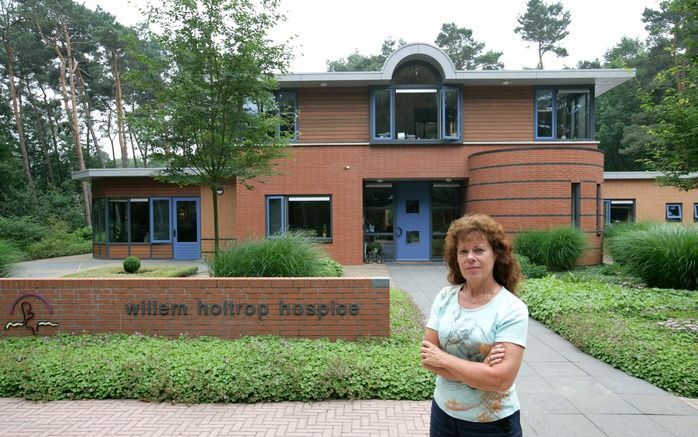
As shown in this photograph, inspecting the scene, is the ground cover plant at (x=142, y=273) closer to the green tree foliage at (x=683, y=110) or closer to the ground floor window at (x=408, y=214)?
the ground floor window at (x=408, y=214)

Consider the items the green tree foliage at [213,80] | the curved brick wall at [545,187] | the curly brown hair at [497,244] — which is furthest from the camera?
the curved brick wall at [545,187]

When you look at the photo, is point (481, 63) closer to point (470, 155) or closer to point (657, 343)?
point (470, 155)

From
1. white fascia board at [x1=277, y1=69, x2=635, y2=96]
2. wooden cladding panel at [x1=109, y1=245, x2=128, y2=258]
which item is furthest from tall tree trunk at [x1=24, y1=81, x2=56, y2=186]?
white fascia board at [x1=277, y1=69, x2=635, y2=96]

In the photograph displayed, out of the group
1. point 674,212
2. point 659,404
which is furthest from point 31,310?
point 674,212

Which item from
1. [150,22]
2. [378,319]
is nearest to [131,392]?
[378,319]

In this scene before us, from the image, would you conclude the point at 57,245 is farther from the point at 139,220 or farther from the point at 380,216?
the point at 380,216

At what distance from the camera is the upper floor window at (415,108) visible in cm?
1588

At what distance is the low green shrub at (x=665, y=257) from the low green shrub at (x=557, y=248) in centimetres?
207

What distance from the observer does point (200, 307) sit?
6227mm

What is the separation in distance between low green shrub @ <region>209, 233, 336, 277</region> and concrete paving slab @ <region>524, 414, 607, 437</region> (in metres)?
4.03

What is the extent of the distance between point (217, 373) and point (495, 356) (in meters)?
3.55

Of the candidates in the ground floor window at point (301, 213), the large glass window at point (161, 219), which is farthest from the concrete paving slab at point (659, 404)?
the large glass window at point (161, 219)

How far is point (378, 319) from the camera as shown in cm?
613

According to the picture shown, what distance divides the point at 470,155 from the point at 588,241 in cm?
465
